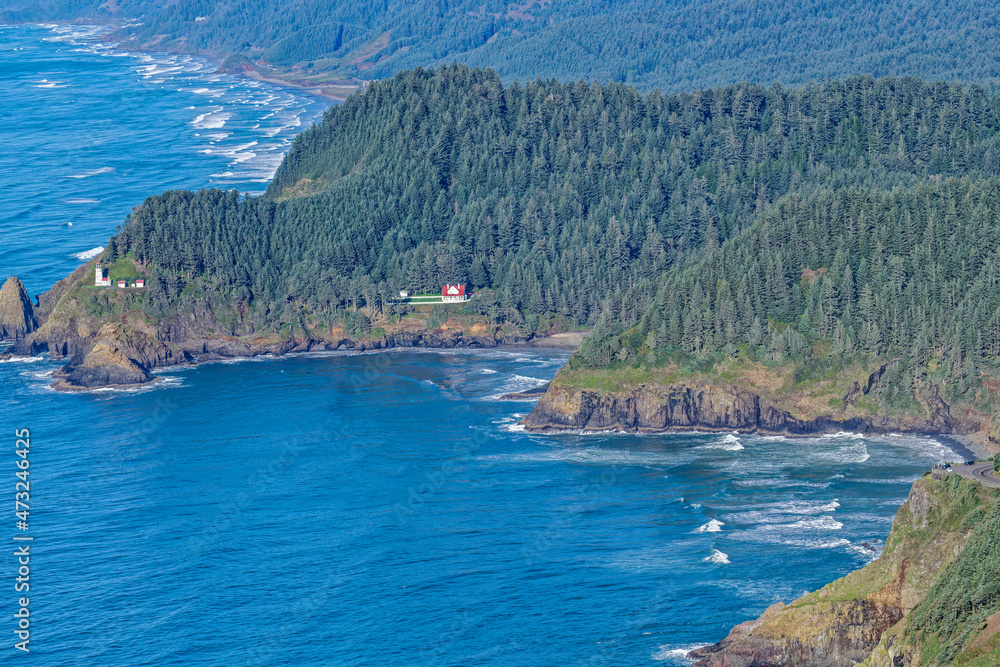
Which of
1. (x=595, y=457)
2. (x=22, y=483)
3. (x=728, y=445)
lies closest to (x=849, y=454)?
(x=728, y=445)

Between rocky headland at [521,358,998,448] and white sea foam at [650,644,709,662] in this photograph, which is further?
rocky headland at [521,358,998,448]

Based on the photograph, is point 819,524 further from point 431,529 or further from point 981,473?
point 431,529

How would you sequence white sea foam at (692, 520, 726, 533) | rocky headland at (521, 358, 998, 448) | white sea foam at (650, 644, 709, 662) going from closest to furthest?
white sea foam at (650, 644, 709, 662) < white sea foam at (692, 520, 726, 533) < rocky headland at (521, 358, 998, 448)

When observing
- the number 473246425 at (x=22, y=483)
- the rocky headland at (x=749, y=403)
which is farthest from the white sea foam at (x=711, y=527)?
the number 473246425 at (x=22, y=483)

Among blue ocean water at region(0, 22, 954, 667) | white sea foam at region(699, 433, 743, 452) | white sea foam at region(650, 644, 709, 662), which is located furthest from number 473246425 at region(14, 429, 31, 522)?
white sea foam at region(699, 433, 743, 452)

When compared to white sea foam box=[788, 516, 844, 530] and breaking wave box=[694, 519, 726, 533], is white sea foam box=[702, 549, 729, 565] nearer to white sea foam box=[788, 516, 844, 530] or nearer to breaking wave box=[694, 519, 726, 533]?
breaking wave box=[694, 519, 726, 533]

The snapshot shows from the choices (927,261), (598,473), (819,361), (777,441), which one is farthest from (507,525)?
(927,261)

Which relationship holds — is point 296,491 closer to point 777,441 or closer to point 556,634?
point 556,634

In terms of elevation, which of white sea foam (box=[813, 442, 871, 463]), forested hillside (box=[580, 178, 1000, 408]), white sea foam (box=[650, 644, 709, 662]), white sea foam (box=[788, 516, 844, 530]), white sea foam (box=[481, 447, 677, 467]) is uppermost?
forested hillside (box=[580, 178, 1000, 408])
